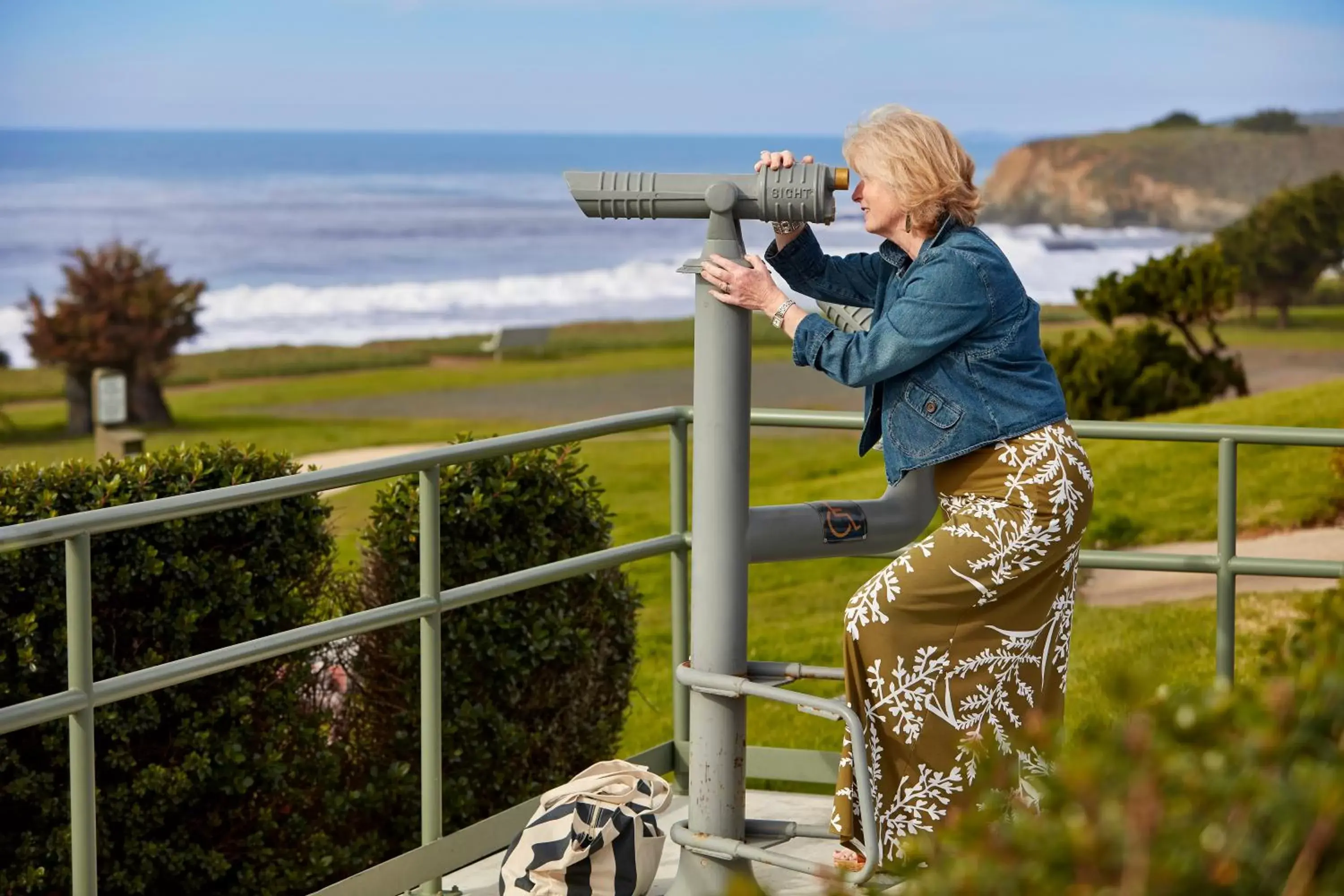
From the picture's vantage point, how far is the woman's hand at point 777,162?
273 cm

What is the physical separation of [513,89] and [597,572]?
159 feet

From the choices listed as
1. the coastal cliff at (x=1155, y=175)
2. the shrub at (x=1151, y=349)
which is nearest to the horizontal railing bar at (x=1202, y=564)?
the shrub at (x=1151, y=349)

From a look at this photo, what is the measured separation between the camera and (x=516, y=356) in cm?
3631

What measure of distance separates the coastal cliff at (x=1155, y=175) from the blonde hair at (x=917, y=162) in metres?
30.6

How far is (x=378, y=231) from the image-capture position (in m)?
53.4

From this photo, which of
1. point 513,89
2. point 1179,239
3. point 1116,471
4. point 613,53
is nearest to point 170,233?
point 513,89

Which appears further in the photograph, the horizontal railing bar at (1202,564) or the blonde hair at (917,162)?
the horizontal railing bar at (1202,564)

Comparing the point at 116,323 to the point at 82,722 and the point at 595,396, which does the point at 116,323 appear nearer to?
the point at 595,396

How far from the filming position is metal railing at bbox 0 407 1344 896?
259 centimetres

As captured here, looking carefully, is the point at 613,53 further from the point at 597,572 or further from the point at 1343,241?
the point at 597,572

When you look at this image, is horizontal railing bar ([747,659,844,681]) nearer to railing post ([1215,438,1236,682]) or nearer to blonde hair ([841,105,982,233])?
blonde hair ([841,105,982,233])

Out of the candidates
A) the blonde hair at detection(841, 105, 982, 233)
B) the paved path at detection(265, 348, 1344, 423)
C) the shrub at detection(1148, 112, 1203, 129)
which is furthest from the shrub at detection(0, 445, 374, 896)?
the shrub at detection(1148, 112, 1203, 129)

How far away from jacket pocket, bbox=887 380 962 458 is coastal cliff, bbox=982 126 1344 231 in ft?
100

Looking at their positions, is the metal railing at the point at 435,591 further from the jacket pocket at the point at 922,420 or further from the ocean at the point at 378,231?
the ocean at the point at 378,231
